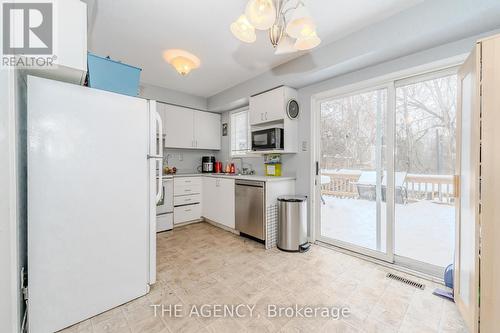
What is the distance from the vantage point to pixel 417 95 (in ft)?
7.38

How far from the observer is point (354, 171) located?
2.72 metres

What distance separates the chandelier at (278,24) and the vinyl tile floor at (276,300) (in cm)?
207

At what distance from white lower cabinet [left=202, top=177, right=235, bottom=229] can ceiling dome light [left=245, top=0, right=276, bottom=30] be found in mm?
2408

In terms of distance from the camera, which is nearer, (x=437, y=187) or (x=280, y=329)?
(x=280, y=329)

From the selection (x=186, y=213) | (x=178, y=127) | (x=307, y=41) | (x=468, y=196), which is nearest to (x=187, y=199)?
(x=186, y=213)

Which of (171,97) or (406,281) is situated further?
(171,97)

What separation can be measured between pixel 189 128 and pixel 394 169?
11.6 ft

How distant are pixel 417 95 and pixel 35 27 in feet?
10.9

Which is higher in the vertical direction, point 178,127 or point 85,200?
point 178,127

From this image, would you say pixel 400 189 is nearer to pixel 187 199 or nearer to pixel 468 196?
pixel 468 196

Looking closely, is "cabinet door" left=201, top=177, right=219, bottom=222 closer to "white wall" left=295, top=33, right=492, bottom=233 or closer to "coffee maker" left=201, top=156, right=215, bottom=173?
"coffee maker" left=201, top=156, right=215, bottom=173

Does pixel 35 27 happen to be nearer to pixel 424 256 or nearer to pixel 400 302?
pixel 400 302

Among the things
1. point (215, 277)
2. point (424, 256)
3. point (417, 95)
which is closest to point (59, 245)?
point (215, 277)

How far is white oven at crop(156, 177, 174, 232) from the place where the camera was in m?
3.47
